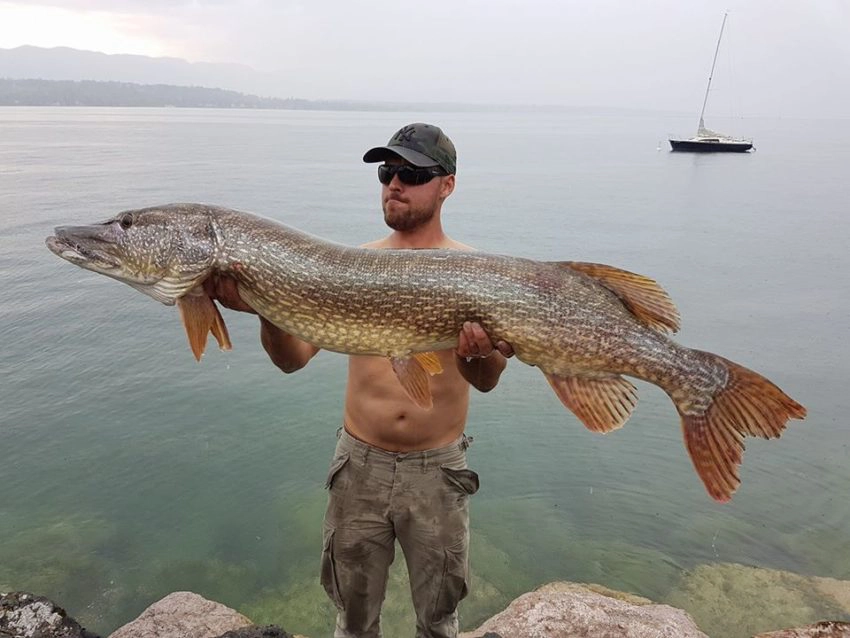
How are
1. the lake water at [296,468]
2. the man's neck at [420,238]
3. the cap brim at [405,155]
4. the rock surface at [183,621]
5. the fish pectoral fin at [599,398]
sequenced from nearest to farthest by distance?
the fish pectoral fin at [599,398] → the cap brim at [405,155] → the man's neck at [420,238] → the rock surface at [183,621] → the lake water at [296,468]

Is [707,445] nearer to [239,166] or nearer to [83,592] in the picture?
[83,592]

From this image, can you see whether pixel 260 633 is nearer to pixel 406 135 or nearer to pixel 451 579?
pixel 451 579

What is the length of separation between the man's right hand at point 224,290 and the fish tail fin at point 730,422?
2.18 m

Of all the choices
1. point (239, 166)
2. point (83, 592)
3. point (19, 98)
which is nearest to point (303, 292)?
point (83, 592)

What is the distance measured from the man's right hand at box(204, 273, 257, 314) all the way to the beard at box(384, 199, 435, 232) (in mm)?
842

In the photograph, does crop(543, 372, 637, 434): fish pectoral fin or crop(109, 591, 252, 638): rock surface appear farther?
crop(109, 591, 252, 638): rock surface

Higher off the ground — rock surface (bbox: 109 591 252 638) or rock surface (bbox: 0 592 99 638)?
rock surface (bbox: 0 592 99 638)

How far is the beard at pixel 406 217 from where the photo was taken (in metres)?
3.21

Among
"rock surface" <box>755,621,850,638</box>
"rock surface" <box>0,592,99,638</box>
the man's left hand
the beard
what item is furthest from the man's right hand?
"rock surface" <box>755,621,850,638</box>

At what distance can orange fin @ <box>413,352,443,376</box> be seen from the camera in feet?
9.78

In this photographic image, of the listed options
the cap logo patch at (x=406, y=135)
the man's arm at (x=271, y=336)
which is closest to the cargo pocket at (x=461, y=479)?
the man's arm at (x=271, y=336)

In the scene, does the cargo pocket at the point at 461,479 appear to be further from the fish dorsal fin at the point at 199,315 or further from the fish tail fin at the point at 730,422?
the fish dorsal fin at the point at 199,315

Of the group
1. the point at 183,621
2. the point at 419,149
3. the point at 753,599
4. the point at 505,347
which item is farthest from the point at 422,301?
the point at 753,599

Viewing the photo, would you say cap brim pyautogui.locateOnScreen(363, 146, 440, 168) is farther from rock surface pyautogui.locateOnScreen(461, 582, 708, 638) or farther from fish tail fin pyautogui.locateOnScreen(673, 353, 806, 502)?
rock surface pyautogui.locateOnScreen(461, 582, 708, 638)
